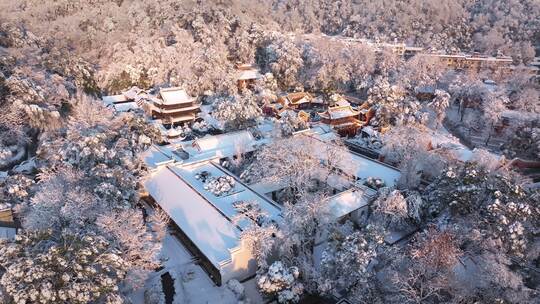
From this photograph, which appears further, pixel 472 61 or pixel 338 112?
pixel 472 61

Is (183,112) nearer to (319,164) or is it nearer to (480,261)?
(319,164)

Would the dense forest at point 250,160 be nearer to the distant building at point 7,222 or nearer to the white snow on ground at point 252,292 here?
the distant building at point 7,222

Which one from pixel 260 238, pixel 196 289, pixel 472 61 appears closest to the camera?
pixel 260 238

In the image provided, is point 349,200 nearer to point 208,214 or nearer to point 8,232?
point 208,214

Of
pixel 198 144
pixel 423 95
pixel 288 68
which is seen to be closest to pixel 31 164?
pixel 198 144

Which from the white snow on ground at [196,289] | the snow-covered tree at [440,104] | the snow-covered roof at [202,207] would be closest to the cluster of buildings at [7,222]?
the snow-covered roof at [202,207]

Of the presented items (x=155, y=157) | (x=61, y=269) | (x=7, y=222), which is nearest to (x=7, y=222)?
(x=7, y=222)

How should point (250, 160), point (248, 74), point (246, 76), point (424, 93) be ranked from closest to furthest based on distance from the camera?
point (250, 160), point (424, 93), point (246, 76), point (248, 74)
